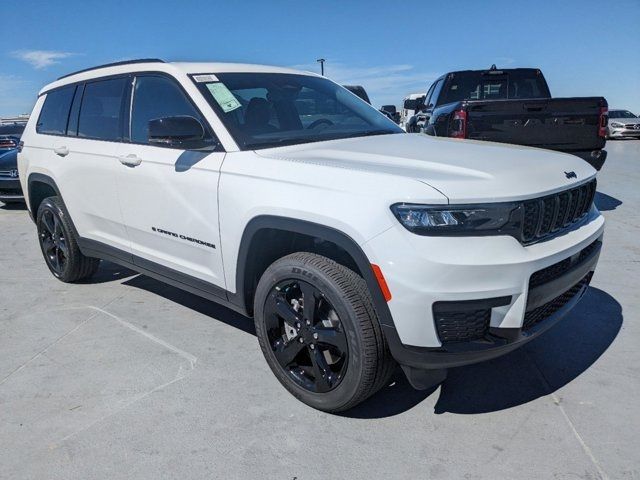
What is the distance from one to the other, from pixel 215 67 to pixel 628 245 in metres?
4.62

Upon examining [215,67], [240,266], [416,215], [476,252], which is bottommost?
[240,266]

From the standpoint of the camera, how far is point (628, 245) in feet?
18.8

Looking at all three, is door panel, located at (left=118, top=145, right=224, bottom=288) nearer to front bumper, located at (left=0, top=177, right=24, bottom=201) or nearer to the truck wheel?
the truck wheel

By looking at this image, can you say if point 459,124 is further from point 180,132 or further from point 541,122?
point 180,132

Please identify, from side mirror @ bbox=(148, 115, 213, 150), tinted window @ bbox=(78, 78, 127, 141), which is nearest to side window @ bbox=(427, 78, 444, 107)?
tinted window @ bbox=(78, 78, 127, 141)

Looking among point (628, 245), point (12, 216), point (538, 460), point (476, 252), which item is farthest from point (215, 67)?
point (12, 216)

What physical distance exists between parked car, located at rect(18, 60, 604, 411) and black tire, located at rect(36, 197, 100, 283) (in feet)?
1.54

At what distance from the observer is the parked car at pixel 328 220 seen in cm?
230

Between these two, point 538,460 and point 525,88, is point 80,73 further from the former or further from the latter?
point 525,88

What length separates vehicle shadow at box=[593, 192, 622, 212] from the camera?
7.66 metres

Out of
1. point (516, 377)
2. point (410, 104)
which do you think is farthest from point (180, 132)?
point (410, 104)

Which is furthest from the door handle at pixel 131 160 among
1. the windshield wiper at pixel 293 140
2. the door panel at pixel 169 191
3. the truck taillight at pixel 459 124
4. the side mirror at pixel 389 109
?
the side mirror at pixel 389 109

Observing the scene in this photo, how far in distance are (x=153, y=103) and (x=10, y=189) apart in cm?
737

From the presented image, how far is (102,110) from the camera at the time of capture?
14.0ft
